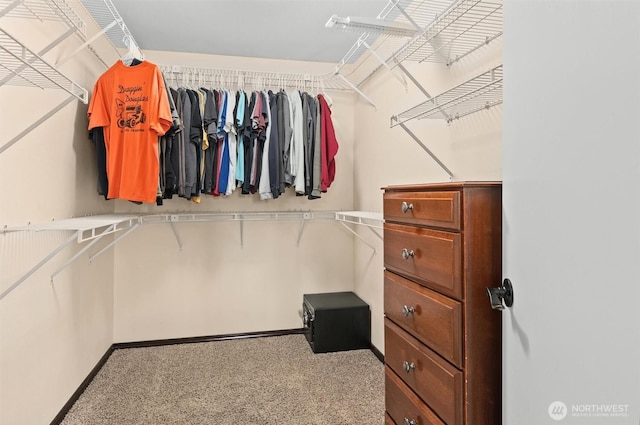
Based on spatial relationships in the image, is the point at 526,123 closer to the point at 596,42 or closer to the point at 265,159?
the point at 596,42

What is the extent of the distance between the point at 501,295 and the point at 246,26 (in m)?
2.42

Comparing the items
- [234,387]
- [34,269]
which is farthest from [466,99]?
[234,387]

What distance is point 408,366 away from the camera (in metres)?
1.29

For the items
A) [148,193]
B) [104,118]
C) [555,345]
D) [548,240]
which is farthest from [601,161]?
[104,118]

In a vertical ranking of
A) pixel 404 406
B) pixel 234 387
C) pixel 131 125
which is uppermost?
pixel 131 125

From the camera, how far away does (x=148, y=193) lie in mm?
2336

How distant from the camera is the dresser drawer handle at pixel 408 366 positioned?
1271mm

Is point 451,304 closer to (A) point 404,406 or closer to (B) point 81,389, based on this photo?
(A) point 404,406

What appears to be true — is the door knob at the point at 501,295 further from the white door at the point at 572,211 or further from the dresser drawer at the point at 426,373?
the dresser drawer at the point at 426,373

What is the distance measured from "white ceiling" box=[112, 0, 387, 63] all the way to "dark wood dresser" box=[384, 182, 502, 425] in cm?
162

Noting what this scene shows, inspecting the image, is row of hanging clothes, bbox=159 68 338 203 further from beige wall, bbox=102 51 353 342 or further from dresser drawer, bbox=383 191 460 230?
dresser drawer, bbox=383 191 460 230

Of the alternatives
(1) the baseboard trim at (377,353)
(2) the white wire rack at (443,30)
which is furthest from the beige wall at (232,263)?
(2) the white wire rack at (443,30)

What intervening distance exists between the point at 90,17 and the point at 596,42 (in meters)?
2.75

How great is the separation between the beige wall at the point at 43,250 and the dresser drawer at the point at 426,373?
4.99 ft
